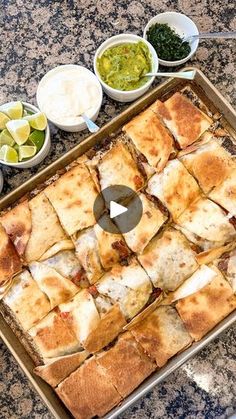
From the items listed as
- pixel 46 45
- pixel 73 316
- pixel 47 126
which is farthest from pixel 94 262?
pixel 46 45

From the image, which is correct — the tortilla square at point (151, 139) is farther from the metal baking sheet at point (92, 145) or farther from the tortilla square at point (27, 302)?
the tortilla square at point (27, 302)

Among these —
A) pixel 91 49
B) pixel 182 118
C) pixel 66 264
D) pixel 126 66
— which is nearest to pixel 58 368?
pixel 66 264

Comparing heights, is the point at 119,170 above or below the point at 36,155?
below

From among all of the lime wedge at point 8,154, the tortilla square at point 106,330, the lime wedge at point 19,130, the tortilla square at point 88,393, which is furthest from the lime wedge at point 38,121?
the tortilla square at point 88,393

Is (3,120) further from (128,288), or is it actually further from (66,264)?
(128,288)

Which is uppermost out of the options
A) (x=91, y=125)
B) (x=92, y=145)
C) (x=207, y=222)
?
(x=91, y=125)

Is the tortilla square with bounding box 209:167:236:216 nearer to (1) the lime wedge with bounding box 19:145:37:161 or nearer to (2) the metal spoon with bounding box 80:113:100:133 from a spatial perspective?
(2) the metal spoon with bounding box 80:113:100:133
